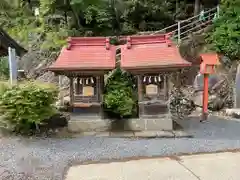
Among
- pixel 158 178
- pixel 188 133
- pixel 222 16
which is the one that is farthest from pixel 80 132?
pixel 222 16

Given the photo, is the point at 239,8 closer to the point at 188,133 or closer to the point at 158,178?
the point at 188,133

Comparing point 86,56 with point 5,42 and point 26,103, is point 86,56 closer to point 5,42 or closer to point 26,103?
point 26,103

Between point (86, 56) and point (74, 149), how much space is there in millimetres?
2705

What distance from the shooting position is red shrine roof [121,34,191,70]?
8.37m

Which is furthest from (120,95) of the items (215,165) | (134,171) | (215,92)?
(215,92)

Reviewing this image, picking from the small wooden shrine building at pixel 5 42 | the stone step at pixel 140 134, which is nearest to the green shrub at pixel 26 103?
the stone step at pixel 140 134

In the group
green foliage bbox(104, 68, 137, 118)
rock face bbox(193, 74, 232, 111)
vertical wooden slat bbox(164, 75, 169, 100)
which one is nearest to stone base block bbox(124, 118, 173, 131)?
green foliage bbox(104, 68, 137, 118)

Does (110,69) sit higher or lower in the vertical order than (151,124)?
higher

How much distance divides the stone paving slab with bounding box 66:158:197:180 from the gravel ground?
321mm

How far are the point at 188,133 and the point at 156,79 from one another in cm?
160

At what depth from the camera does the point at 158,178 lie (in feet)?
18.2

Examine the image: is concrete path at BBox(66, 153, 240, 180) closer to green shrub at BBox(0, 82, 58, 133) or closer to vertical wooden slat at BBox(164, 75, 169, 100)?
green shrub at BBox(0, 82, 58, 133)

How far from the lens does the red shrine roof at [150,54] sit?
8.37m

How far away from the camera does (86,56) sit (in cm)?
883
